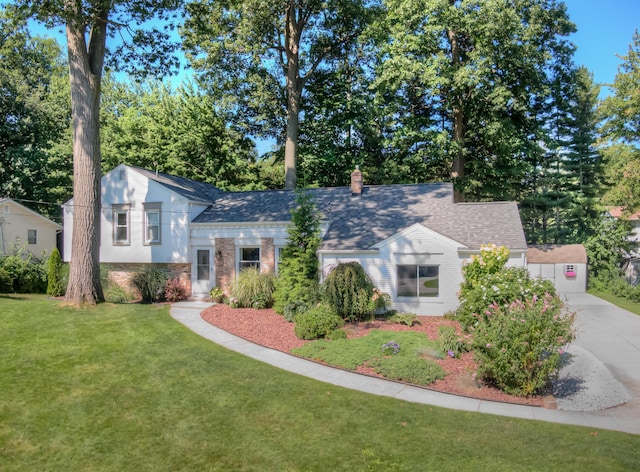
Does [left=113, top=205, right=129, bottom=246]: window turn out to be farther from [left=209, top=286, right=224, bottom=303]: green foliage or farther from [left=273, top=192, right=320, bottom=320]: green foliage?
[left=273, top=192, right=320, bottom=320]: green foliage

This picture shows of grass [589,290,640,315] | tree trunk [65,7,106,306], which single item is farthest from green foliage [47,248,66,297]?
grass [589,290,640,315]

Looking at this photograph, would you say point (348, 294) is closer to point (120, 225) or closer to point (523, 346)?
point (523, 346)

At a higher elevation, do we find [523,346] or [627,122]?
[627,122]

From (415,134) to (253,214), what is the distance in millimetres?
11343

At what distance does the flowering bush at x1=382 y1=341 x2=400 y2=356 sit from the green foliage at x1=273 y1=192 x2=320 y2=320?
13.7 feet

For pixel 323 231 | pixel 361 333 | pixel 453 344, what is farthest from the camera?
pixel 323 231

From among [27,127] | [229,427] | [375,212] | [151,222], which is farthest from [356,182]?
[27,127]

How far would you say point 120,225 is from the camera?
2034 cm

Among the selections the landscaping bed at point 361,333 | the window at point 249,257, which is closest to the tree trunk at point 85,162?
the landscaping bed at point 361,333

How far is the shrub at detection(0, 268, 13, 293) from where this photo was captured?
19.6m

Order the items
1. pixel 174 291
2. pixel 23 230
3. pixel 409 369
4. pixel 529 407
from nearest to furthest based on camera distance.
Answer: pixel 529 407 → pixel 409 369 → pixel 174 291 → pixel 23 230

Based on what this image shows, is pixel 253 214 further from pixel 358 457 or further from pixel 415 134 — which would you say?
pixel 358 457

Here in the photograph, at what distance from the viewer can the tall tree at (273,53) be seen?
2452cm

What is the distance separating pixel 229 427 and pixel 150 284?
43.1ft
